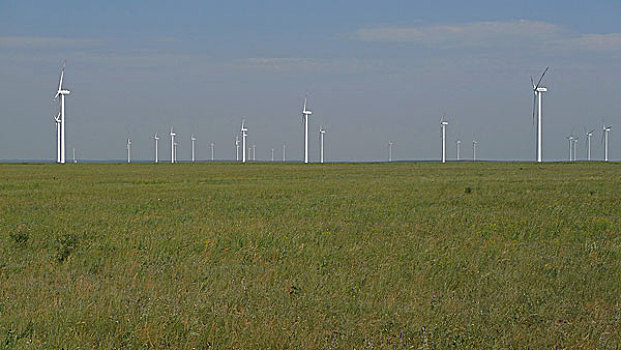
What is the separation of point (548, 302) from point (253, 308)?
4220 mm

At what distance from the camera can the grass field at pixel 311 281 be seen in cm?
873

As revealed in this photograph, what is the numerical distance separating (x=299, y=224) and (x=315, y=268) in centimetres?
745

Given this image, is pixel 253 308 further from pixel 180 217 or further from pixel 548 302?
pixel 180 217

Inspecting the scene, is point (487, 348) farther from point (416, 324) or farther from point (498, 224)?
point (498, 224)

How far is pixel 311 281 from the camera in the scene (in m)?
11.9

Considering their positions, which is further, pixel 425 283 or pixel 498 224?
pixel 498 224

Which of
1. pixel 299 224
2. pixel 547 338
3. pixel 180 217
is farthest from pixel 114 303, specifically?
pixel 180 217

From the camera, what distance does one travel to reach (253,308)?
9891 mm

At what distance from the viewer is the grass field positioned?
8727 millimetres

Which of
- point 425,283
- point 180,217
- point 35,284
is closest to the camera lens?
point 35,284

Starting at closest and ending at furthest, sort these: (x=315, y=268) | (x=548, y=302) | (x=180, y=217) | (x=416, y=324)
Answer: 1. (x=416, y=324)
2. (x=548, y=302)
3. (x=315, y=268)
4. (x=180, y=217)

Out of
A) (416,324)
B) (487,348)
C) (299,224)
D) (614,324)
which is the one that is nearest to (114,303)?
(416,324)

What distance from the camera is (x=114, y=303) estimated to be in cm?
988

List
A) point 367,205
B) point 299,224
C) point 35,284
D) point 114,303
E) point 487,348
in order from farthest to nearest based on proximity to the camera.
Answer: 1. point 367,205
2. point 299,224
3. point 35,284
4. point 114,303
5. point 487,348
